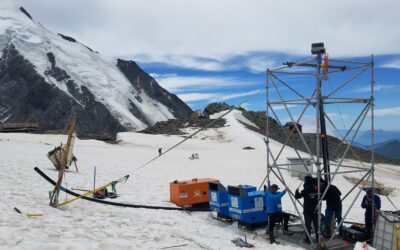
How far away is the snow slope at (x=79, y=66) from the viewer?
140m

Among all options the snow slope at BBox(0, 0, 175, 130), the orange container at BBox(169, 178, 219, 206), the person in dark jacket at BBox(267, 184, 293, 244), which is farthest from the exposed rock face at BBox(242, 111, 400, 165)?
the snow slope at BBox(0, 0, 175, 130)

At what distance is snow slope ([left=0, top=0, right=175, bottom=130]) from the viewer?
461 ft

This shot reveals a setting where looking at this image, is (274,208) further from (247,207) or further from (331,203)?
(331,203)

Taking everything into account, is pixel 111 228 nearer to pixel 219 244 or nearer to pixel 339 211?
pixel 219 244

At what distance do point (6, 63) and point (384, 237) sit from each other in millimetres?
148010

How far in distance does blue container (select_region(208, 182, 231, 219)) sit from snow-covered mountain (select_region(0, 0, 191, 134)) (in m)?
103

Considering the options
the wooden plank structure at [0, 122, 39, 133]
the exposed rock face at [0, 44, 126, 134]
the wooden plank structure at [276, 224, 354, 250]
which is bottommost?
the wooden plank structure at [276, 224, 354, 250]

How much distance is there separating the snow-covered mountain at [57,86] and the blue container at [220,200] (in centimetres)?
10310

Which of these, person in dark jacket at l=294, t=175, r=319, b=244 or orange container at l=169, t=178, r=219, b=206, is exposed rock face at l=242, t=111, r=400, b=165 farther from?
person in dark jacket at l=294, t=175, r=319, b=244

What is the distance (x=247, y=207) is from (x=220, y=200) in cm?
143

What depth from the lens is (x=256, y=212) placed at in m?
13.4

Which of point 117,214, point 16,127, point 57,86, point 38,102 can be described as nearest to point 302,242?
point 117,214

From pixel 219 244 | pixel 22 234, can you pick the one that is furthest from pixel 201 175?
pixel 22 234

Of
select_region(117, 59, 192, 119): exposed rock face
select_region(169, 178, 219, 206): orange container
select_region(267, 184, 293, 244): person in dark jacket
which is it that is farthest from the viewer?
select_region(117, 59, 192, 119): exposed rock face
